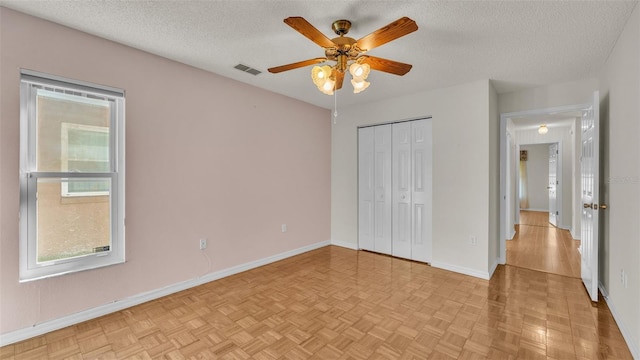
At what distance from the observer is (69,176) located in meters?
2.30

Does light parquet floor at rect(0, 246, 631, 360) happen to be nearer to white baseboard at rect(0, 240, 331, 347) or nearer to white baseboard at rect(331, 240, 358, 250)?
white baseboard at rect(0, 240, 331, 347)

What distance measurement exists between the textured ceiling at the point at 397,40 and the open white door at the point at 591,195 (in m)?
0.60

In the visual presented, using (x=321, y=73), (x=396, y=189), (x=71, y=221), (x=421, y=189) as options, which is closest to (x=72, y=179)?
(x=71, y=221)

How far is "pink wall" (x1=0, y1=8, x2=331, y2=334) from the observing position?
2.06 metres

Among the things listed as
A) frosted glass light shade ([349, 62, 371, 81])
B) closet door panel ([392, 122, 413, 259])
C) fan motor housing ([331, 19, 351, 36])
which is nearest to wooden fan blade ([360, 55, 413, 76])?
frosted glass light shade ([349, 62, 371, 81])

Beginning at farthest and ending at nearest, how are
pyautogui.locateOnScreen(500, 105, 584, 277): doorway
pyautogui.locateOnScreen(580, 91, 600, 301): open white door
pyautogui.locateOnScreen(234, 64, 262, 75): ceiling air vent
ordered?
pyautogui.locateOnScreen(500, 105, 584, 277): doorway
pyautogui.locateOnScreen(234, 64, 262, 75): ceiling air vent
pyautogui.locateOnScreen(580, 91, 600, 301): open white door

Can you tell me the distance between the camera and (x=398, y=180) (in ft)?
13.8

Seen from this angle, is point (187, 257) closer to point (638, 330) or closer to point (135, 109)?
point (135, 109)

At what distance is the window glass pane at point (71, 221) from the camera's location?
7.23 ft

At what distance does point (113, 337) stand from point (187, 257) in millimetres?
988

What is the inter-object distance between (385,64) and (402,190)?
2.40m

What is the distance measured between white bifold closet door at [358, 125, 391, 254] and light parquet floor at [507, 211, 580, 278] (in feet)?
5.88

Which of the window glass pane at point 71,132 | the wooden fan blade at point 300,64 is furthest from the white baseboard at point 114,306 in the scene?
the wooden fan blade at point 300,64

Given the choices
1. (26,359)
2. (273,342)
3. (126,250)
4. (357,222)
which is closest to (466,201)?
(357,222)
